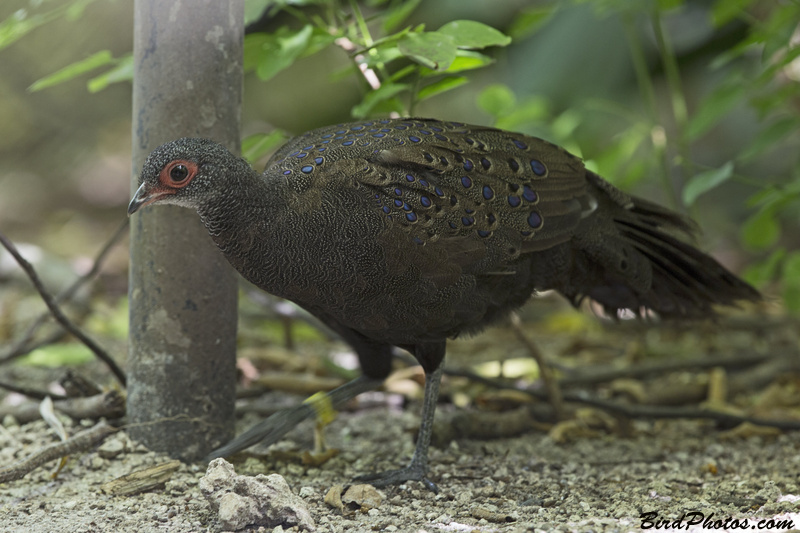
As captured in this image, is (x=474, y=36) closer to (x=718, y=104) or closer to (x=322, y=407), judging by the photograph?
(x=718, y=104)

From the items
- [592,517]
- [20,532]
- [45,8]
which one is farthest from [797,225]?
[20,532]

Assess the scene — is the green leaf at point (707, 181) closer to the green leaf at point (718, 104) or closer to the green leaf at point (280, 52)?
the green leaf at point (718, 104)

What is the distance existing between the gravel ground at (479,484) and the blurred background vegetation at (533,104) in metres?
1.04

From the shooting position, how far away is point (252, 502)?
7.25 ft

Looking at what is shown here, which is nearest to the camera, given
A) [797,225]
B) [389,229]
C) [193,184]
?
[193,184]

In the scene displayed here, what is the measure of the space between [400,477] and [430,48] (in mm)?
1480

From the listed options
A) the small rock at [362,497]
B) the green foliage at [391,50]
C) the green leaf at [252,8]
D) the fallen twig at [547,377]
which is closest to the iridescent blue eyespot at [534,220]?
the green foliage at [391,50]

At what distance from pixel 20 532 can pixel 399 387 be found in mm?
2011

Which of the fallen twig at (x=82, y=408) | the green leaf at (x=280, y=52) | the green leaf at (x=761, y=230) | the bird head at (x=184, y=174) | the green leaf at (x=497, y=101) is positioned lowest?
the fallen twig at (x=82, y=408)

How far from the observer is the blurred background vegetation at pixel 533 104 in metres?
4.40

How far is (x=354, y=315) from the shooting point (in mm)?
2646

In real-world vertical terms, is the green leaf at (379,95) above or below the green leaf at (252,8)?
below

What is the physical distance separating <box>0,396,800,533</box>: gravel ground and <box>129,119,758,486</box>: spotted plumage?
25cm

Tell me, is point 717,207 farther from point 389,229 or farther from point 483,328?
point 389,229
